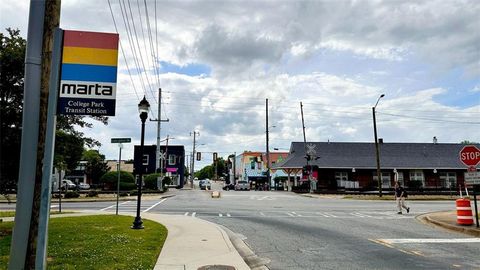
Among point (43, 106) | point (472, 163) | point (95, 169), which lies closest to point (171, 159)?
point (95, 169)

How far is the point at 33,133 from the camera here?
5270 mm

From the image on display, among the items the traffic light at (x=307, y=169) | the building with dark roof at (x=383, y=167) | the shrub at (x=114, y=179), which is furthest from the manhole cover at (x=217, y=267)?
the building with dark roof at (x=383, y=167)

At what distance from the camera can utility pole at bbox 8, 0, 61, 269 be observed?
5.15 meters

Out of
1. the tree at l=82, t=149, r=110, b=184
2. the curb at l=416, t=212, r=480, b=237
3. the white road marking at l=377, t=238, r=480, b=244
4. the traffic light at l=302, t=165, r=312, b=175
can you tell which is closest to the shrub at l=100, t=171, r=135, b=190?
the traffic light at l=302, t=165, r=312, b=175

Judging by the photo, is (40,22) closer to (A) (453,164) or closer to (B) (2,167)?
(B) (2,167)

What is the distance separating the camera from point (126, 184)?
1838 inches

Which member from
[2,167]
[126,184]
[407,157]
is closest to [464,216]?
[2,167]

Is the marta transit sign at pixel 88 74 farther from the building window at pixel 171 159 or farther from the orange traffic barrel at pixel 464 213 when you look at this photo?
the building window at pixel 171 159

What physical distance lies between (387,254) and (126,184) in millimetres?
40346

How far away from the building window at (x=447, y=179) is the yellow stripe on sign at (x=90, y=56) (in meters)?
55.0

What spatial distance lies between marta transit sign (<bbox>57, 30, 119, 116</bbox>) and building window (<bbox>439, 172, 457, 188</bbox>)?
180 feet

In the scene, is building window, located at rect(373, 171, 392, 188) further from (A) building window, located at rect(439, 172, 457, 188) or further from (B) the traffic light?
(B) the traffic light

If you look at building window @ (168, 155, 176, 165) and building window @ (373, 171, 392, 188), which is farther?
building window @ (168, 155, 176, 165)

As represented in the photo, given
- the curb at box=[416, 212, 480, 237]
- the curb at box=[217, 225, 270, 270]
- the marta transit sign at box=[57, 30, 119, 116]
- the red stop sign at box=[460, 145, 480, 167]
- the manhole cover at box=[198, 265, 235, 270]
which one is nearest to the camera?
the marta transit sign at box=[57, 30, 119, 116]
